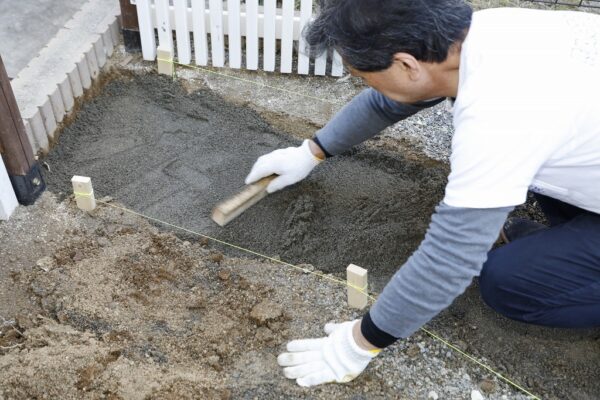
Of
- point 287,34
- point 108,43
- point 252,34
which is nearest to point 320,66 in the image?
point 287,34

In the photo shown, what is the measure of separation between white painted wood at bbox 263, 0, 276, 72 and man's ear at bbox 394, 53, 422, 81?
6.36 feet

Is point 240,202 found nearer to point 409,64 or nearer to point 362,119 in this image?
point 362,119

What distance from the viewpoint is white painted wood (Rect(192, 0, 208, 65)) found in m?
3.46

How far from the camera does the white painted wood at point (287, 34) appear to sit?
3.45 meters

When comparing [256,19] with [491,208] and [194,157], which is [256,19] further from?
[491,208]

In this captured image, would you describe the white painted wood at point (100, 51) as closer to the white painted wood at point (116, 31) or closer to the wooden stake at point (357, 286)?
the white painted wood at point (116, 31)

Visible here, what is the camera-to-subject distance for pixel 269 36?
3.53 meters

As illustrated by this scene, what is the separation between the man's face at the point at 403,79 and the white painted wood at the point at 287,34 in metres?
1.86

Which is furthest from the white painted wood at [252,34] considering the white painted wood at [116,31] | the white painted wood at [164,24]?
the white painted wood at [116,31]

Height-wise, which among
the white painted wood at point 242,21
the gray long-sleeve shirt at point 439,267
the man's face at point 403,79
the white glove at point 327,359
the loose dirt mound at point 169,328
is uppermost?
the man's face at point 403,79

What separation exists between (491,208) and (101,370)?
1.36 metres

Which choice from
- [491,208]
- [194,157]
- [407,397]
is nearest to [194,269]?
[194,157]

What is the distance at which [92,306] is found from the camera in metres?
2.25

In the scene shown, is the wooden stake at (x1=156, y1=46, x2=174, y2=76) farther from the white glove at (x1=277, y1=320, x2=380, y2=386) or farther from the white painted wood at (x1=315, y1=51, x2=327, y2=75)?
the white glove at (x1=277, y1=320, x2=380, y2=386)
